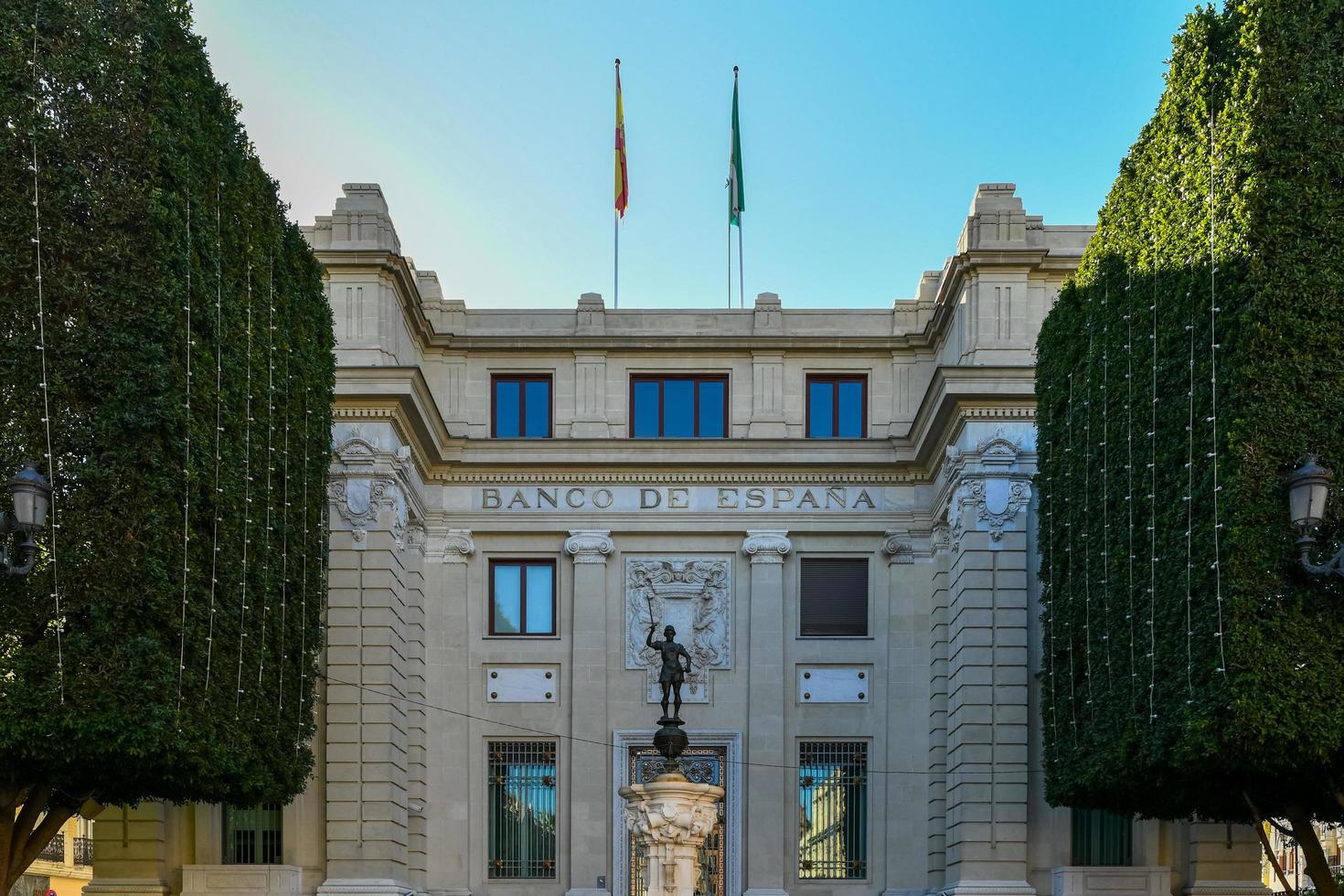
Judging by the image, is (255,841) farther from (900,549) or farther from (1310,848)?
(1310,848)

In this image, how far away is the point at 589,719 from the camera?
1487 inches

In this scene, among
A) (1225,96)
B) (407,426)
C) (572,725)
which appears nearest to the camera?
(1225,96)

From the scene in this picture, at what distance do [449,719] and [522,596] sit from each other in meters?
3.22

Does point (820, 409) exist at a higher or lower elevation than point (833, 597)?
higher

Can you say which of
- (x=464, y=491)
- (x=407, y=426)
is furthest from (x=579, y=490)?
(x=407, y=426)

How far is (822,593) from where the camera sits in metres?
Answer: 38.7

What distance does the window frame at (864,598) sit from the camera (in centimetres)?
3841

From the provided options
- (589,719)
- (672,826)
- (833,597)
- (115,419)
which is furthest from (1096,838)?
(115,419)

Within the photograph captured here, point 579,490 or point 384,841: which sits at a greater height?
point 579,490

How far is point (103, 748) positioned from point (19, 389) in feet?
15.7

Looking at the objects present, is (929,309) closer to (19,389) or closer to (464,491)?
(464,491)

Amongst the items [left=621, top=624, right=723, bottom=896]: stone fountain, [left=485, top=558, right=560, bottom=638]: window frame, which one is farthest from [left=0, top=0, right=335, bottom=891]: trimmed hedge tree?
[left=485, top=558, right=560, bottom=638]: window frame

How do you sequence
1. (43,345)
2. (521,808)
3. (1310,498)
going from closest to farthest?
(1310,498)
(43,345)
(521,808)

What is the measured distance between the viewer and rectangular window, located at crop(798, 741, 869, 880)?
1480 inches
